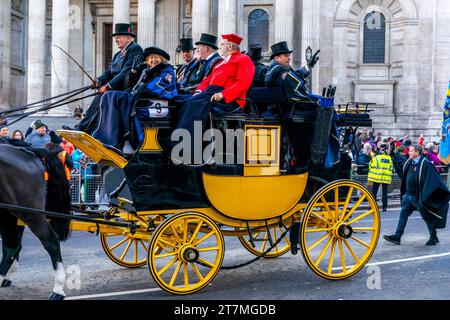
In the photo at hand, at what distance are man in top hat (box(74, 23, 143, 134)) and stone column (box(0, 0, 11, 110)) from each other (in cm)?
3179

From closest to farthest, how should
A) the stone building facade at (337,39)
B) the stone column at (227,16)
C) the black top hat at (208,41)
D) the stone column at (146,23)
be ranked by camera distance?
the black top hat at (208,41), the stone column at (227,16), the stone building facade at (337,39), the stone column at (146,23)

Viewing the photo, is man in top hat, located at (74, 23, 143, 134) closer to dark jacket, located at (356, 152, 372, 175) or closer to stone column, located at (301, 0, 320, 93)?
dark jacket, located at (356, 152, 372, 175)

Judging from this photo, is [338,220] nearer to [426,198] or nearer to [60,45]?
[426,198]

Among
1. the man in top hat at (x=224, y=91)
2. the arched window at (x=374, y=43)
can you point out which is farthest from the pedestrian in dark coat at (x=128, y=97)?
the arched window at (x=374, y=43)

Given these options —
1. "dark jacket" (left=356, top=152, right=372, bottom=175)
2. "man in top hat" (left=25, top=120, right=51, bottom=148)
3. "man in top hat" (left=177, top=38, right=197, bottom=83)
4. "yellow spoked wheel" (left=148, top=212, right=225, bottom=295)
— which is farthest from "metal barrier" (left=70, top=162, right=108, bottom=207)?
"dark jacket" (left=356, top=152, right=372, bottom=175)

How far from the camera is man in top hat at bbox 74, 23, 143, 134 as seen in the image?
27.2ft

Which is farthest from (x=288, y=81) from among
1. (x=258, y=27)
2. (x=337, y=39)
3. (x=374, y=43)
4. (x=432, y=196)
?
(x=258, y=27)

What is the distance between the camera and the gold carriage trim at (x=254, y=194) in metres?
8.51

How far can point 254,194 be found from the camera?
Result: 8.77 metres

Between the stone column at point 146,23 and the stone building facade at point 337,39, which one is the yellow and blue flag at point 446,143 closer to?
the stone building facade at point 337,39

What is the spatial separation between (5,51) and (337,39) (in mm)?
18961

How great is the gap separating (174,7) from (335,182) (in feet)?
106

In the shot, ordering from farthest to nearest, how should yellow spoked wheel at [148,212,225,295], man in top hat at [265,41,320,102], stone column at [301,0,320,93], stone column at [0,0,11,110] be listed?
stone column at [0,0,11,110], stone column at [301,0,320,93], man in top hat at [265,41,320,102], yellow spoked wheel at [148,212,225,295]

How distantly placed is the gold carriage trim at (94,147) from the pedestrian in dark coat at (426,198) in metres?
6.10
